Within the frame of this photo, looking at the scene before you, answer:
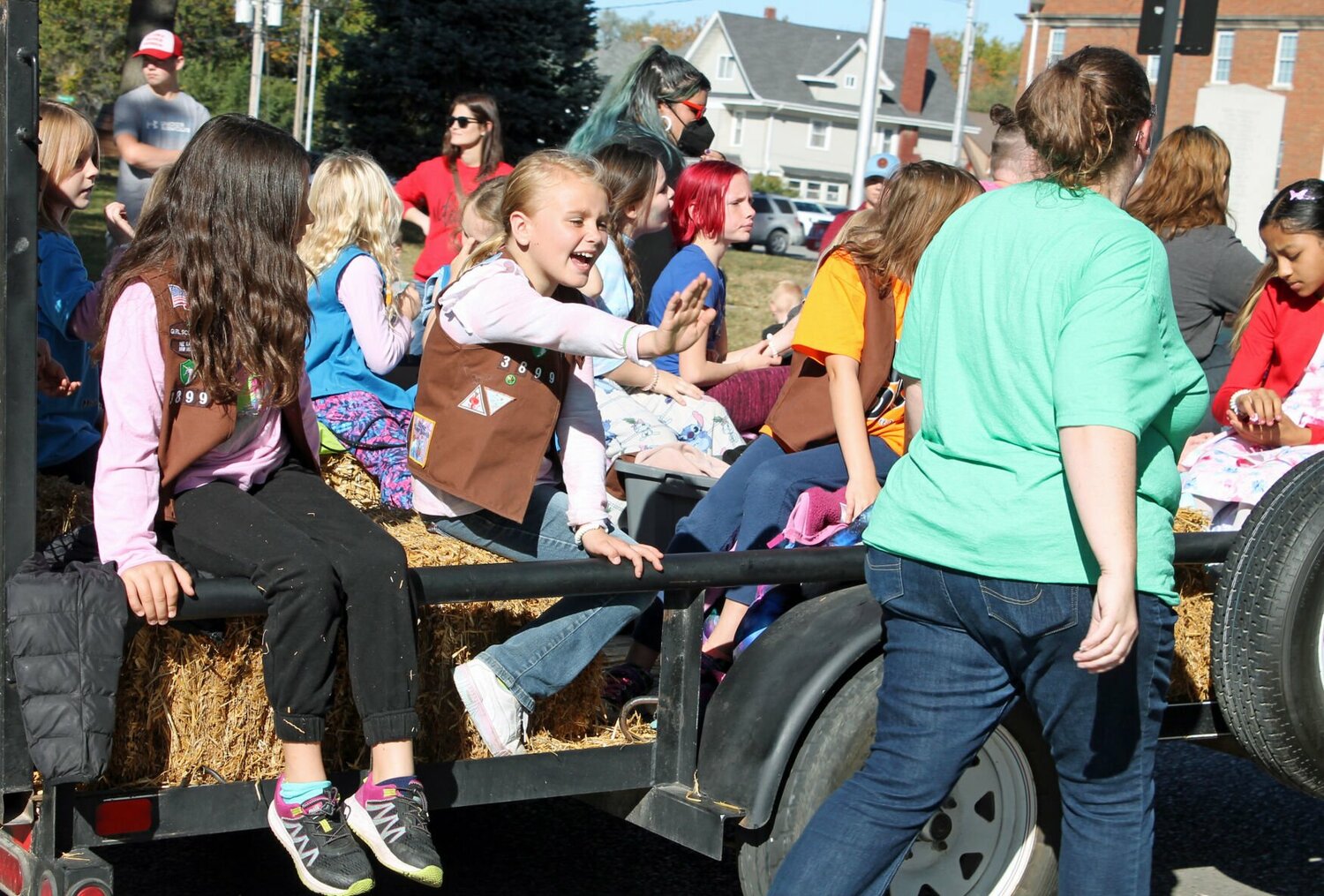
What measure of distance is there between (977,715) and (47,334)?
2.77m

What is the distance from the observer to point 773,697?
126 inches

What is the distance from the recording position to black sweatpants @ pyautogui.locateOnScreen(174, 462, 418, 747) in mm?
2814

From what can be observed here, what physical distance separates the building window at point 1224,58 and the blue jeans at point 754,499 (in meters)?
61.4

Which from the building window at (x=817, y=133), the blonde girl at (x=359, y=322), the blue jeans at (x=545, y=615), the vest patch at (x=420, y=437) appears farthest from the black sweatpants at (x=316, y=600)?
the building window at (x=817, y=133)

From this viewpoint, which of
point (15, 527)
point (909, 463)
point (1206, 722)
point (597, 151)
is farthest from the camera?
point (597, 151)

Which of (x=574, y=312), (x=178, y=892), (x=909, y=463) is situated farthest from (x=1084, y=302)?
(x=178, y=892)

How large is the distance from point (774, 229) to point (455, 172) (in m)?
33.3

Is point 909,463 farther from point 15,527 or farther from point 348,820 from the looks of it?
point 15,527

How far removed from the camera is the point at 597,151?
5.49 m

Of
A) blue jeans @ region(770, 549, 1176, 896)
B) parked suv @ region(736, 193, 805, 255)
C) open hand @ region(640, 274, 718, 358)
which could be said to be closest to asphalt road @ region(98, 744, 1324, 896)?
blue jeans @ region(770, 549, 1176, 896)

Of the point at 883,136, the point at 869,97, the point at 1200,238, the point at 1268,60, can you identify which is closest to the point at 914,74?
the point at 883,136

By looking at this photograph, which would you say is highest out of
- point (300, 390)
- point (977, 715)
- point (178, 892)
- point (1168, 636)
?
point (300, 390)

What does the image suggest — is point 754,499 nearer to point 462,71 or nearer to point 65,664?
point 65,664

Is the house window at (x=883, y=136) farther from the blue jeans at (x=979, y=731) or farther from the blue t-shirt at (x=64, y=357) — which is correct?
the blue jeans at (x=979, y=731)
